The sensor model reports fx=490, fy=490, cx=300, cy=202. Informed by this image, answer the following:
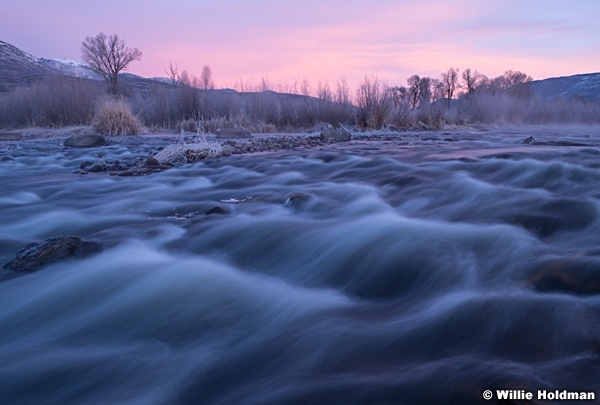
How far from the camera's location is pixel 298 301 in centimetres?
220

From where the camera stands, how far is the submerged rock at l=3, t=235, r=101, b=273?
8.85 ft

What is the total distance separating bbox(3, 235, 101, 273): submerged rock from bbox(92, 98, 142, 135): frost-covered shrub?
12900 millimetres

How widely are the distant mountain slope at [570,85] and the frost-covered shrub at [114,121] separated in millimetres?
91809

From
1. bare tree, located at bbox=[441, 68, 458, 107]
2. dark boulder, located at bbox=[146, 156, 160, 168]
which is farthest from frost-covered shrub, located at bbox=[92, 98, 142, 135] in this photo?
bare tree, located at bbox=[441, 68, 458, 107]

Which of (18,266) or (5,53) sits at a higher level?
(5,53)

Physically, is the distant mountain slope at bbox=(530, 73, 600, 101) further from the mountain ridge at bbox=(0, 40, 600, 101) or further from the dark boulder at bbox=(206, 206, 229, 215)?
the dark boulder at bbox=(206, 206, 229, 215)

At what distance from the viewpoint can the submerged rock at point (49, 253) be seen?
2697 mm

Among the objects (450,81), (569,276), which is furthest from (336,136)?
(450,81)

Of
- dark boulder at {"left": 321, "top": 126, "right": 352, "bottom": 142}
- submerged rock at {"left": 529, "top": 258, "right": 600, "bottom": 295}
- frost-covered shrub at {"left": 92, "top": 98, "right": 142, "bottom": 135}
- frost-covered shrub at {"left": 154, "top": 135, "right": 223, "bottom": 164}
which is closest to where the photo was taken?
submerged rock at {"left": 529, "top": 258, "right": 600, "bottom": 295}

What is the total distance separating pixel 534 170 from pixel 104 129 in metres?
13.4

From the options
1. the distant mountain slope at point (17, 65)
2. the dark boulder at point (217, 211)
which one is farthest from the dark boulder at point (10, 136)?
the distant mountain slope at point (17, 65)

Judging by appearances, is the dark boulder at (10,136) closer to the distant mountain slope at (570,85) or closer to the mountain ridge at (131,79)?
the mountain ridge at (131,79)

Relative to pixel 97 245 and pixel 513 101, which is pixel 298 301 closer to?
pixel 97 245

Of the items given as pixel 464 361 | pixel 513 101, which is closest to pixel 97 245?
pixel 464 361
